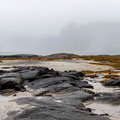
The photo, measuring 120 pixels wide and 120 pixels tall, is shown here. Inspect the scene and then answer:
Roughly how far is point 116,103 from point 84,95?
2.84 meters

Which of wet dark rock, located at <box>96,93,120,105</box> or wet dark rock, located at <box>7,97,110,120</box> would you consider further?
wet dark rock, located at <box>96,93,120,105</box>

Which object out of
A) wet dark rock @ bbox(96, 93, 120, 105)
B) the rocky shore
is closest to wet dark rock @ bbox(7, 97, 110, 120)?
the rocky shore

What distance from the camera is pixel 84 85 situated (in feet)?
77.8

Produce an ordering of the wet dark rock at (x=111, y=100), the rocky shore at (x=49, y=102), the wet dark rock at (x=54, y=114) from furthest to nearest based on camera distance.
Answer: the wet dark rock at (x=111, y=100) < the rocky shore at (x=49, y=102) < the wet dark rock at (x=54, y=114)

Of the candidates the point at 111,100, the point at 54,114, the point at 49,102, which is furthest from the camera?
the point at 111,100

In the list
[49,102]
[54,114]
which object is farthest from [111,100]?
[54,114]

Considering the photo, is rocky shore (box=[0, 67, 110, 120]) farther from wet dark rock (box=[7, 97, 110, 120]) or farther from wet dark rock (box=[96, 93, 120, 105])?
wet dark rock (box=[96, 93, 120, 105])

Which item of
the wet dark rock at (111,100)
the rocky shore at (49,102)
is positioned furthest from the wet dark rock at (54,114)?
the wet dark rock at (111,100)

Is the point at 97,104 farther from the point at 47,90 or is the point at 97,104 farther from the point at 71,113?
the point at 47,90

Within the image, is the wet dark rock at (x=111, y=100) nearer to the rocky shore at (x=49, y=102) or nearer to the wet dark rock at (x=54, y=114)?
the rocky shore at (x=49, y=102)

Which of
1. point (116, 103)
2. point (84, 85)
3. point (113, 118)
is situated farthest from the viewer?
point (84, 85)

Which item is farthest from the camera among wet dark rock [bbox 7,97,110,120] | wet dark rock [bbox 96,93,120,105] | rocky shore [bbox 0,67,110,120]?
wet dark rock [bbox 96,93,120,105]

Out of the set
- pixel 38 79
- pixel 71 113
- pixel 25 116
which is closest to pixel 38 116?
pixel 25 116

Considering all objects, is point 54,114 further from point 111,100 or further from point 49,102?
point 111,100
